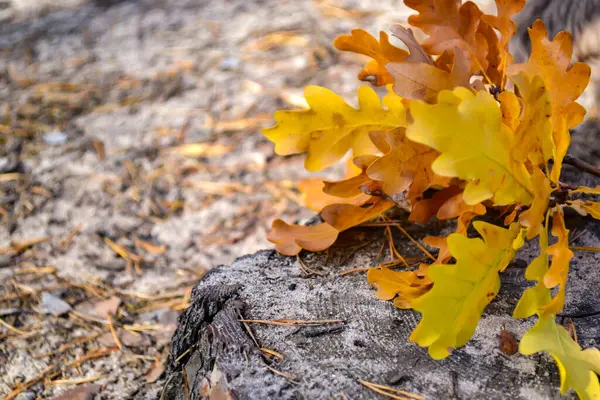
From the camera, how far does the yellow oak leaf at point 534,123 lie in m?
0.77

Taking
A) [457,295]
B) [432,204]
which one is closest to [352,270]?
[432,204]

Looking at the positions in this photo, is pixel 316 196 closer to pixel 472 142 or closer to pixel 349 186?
pixel 349 186

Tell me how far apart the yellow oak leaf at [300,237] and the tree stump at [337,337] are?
0.09ft

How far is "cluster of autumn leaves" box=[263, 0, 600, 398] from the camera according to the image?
0.74 m

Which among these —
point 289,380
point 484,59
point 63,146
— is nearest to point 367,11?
point 63,146

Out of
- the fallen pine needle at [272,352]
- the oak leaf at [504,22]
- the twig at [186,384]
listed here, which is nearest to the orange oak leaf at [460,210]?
the oak leaf at [504,22]

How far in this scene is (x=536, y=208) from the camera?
78 centimetres

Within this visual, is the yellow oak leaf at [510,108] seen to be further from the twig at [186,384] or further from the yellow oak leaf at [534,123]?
the twig at [186,384]

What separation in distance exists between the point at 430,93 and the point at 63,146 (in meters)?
1.87

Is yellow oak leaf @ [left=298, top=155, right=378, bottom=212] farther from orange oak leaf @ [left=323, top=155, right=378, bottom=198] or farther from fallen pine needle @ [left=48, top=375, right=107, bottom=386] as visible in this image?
fallen pine needle @ [left=48, top=375, right=107, bottom=386]

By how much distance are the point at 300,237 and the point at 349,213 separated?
113mm

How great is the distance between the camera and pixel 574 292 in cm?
96

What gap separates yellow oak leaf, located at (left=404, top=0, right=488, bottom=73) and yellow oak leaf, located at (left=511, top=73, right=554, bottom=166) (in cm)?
21

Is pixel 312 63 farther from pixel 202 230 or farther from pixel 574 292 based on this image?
pixel 574 292
